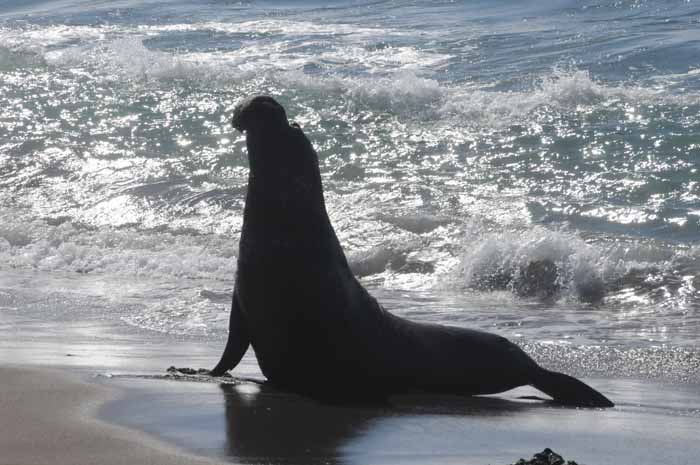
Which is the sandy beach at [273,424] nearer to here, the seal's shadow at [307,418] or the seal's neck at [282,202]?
the seal's shadow at [307,418]

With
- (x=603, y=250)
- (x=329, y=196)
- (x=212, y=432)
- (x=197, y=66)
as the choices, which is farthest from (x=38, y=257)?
(x=197, y=66)

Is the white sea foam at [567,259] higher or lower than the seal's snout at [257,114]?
lower

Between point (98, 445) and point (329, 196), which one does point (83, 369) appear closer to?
point (98, 445)

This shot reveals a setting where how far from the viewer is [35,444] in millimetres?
3641

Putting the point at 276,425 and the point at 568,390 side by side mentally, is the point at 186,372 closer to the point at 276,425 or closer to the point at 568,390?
the point at 276,425

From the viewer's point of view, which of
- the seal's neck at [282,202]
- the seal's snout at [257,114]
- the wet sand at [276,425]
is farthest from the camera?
the seal's neck at [282,202]

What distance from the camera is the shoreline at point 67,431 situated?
3508 mm

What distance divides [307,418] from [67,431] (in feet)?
3.19

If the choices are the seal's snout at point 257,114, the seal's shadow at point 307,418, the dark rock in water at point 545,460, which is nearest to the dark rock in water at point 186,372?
the seal's shadow at point 307,418

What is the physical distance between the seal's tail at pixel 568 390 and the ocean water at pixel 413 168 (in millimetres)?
1064

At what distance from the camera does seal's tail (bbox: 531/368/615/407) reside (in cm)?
548

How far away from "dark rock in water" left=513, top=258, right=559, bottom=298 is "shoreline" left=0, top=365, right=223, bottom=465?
5.26 metres

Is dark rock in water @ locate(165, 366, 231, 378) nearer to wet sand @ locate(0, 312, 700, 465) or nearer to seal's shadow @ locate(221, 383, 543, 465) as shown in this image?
wet sand @ locate(0, 312, 700, 465)

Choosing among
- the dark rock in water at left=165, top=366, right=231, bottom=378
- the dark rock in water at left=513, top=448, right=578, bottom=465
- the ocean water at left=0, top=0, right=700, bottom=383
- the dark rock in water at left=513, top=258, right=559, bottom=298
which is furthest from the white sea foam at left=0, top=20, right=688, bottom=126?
the dark rock in water at left=513, top=448, right=578, bottom=465
